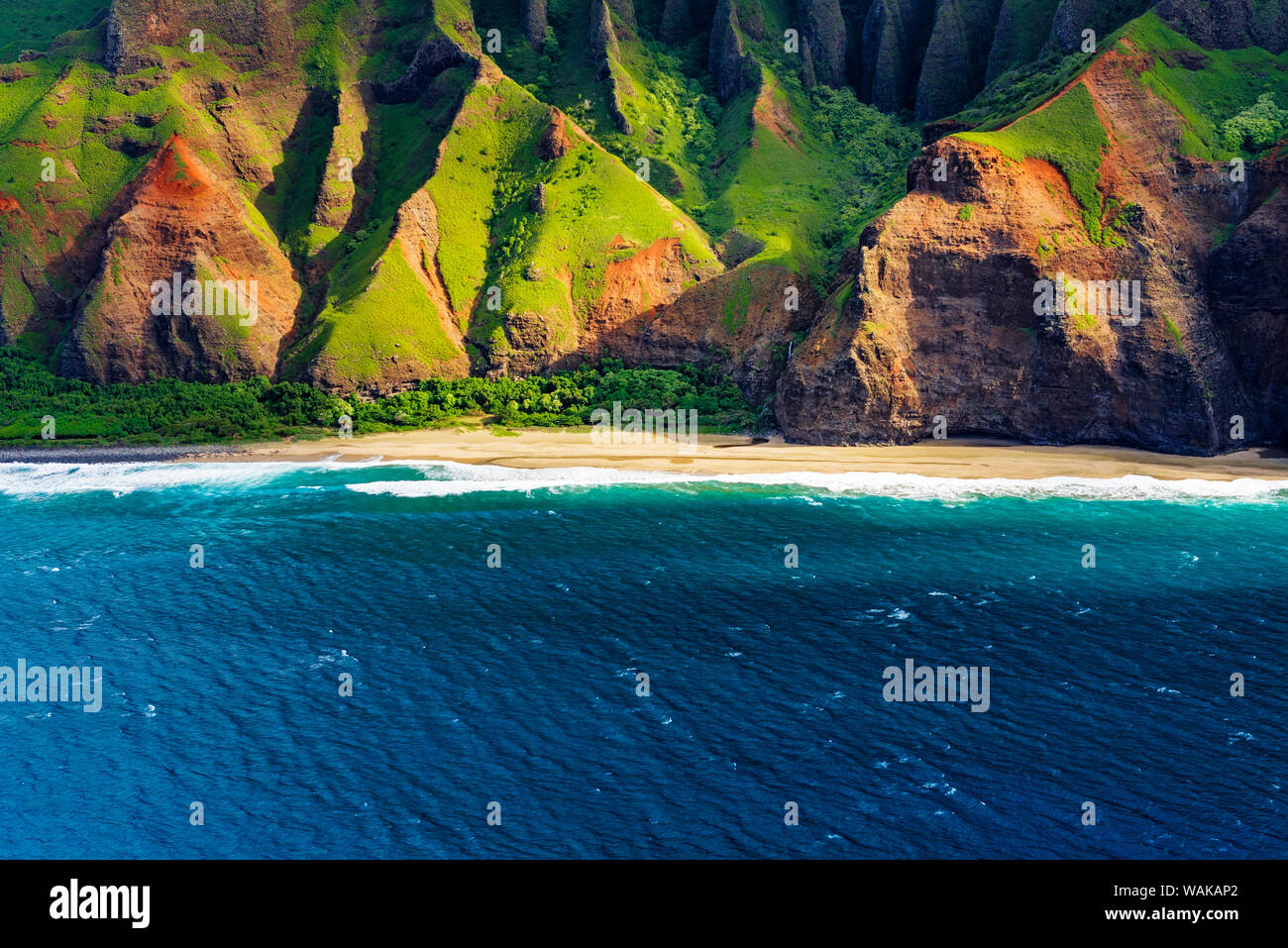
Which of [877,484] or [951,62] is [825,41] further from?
[877,484]

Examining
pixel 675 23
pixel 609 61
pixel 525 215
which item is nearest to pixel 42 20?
pixel 609 61

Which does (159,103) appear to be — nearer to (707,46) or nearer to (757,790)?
(707,46)

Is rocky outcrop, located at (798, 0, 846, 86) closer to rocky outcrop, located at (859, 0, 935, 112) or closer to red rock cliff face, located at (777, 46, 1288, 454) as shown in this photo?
rocky outcrop, located at (859, 0, 935, 112)

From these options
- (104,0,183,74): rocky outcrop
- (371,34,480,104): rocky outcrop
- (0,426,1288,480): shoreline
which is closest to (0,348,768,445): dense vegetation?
(0,426,1288,480): shoreline

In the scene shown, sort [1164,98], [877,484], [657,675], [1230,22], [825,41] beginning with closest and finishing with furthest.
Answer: [657,675] < [877,484] < [1164,98] < [1230,22] < [825,41]

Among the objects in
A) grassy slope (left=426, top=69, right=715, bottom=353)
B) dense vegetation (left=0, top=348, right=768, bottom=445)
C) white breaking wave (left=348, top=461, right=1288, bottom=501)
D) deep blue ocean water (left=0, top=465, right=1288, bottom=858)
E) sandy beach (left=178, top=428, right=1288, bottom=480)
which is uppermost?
grassy slope (left=426, top=69, right=715, bottom=353)

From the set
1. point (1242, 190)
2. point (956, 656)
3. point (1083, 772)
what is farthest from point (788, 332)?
point (1083, 772)
